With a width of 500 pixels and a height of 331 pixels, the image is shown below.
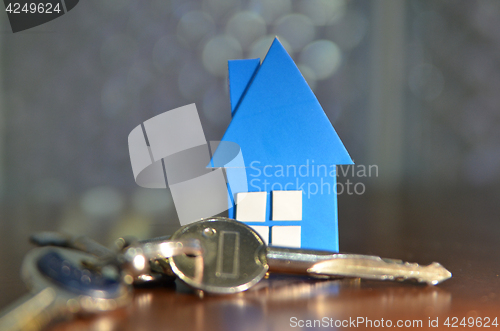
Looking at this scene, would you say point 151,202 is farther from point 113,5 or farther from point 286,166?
point 113,5

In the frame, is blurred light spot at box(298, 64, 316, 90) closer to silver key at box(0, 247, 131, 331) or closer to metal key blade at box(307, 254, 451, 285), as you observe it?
metal key blade at box(307, 254, 451, 285)

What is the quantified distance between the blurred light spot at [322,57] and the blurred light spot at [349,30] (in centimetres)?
4

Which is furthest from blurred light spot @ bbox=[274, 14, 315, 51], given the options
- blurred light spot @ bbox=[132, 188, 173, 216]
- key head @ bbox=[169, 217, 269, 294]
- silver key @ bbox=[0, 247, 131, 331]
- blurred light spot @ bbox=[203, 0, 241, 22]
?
silver key @ bbox=[0, 247, 131, 331]

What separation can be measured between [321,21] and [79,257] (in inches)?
72.3

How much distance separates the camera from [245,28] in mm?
1816

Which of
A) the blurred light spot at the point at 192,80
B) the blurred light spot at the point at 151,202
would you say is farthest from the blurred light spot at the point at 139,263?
the blurred light spot at the point at 192,80

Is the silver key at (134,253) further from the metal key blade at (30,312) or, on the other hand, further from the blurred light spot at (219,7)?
the blurred light spot at (219,7)

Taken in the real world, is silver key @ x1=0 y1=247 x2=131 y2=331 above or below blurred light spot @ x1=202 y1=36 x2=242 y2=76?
below

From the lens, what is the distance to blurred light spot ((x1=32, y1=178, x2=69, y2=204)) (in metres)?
1.46

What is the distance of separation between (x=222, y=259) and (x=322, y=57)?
1724 mm

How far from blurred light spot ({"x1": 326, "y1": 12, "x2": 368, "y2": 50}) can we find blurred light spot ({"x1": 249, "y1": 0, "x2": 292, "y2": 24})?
27 centimetres

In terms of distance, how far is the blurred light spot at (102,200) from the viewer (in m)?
1.23

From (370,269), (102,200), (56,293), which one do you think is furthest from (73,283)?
(102,200)

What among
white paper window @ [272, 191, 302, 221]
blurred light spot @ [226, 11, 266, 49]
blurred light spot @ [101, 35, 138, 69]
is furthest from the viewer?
blurred light spot @ [226, 11, 266, 49]
